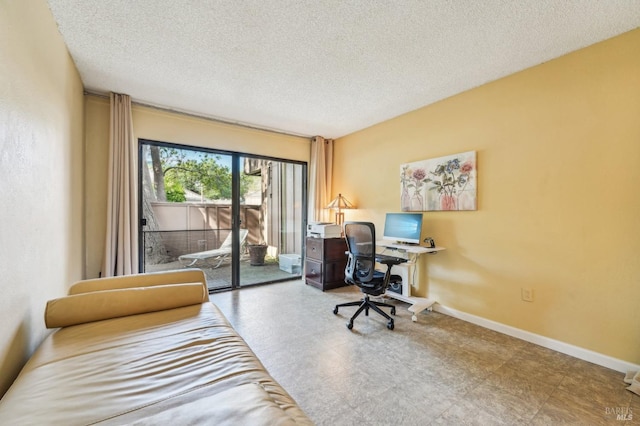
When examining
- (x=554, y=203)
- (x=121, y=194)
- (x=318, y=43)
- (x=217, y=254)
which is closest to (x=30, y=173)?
(x=121, y=194)

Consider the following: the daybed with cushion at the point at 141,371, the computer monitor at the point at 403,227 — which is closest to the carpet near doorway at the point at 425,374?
the daybed with cushion at the point at 141,371

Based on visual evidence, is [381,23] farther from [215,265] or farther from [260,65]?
[215,265]

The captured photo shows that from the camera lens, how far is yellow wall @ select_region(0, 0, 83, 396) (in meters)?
1.12

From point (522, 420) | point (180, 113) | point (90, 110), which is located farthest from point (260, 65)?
point (522, 420)

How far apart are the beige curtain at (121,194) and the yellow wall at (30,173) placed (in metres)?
0.72

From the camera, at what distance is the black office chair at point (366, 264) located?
264 cm

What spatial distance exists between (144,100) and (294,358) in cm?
333

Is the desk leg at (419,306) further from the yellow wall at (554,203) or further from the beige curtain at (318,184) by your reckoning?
the beige curtain at (318,184)

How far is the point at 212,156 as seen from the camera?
379cm

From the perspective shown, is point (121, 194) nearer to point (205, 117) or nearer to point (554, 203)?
point (205, 117)

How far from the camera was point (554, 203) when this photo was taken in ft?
7.36

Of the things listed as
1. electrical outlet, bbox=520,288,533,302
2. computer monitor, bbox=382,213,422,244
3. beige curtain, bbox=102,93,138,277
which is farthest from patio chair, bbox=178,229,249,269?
electrical outlet, bbox=520,288,533,302

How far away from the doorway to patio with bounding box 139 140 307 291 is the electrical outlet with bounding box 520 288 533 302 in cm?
315

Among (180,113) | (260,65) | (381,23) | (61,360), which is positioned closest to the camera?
(61,360)
